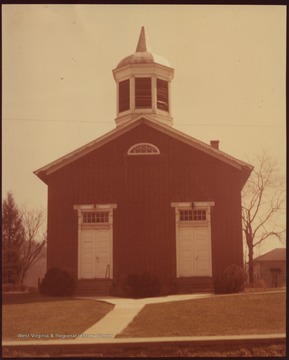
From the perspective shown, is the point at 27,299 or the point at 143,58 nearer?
the point at 27,299

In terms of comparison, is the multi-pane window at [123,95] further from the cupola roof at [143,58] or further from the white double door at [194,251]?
the white double door at [194,251]

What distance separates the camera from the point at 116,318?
14336 millimetres

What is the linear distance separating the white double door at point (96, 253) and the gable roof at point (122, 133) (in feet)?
8.87

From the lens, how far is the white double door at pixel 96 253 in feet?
73.3

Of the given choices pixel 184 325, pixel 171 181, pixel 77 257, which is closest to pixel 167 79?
pixel 171 181

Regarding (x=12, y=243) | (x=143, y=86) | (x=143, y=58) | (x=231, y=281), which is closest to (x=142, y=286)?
(x=231, y=281)

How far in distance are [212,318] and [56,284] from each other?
8577mm

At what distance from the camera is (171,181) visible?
878 inches

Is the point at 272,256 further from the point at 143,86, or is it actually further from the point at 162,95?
the point at 143,86

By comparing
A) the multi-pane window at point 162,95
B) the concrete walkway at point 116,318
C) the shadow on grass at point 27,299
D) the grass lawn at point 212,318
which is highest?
the multi-pane window at point 162,95

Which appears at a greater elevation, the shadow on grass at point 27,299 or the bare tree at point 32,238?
the bare tree at point 32,238

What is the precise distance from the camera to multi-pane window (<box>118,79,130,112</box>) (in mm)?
25859

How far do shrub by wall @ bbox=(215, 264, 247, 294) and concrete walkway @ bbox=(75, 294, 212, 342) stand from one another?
2.84 meters

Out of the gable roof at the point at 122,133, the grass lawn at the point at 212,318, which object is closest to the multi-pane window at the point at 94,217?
the gable roof at the point at 122,133
